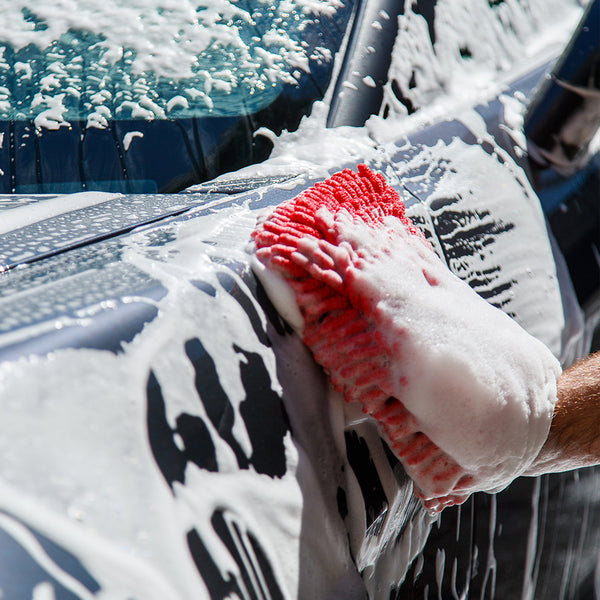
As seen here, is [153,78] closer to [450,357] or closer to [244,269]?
[244,269]

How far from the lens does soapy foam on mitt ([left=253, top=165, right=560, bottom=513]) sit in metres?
0.75

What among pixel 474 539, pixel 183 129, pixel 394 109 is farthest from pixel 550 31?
pixel 474 539

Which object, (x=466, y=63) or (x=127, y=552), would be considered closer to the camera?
(x=127, y=552)

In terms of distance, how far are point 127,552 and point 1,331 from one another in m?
0.19

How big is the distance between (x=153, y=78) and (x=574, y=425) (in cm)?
84

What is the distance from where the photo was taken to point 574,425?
97cm

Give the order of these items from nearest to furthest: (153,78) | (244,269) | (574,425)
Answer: (244,269) < (574,425) < (153,78)

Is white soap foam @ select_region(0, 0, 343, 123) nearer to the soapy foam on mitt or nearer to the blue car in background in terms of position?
the blue car in background

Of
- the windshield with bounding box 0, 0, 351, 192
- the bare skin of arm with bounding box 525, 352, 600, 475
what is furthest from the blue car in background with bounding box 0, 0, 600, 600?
the bare skin of arm with bounding box 525, 352, 600, 475

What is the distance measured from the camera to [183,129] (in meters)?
1.19

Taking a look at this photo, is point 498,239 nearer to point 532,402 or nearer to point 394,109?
point 394,109

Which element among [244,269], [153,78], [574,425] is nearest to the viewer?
[244,269]

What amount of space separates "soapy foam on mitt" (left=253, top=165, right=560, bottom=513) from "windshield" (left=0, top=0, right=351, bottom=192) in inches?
16.3

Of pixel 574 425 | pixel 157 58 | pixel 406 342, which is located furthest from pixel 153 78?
pixel 574 425
